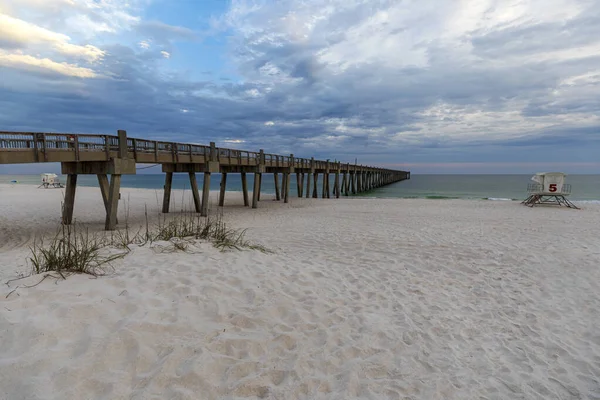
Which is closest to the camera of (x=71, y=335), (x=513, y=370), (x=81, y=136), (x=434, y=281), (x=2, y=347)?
(x=2, y=347)

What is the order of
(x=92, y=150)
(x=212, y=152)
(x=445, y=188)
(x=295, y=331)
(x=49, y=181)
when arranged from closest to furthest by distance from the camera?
(x=295, y=331)
(x=92, y=150)
(x=212, y=152)
(x=49, y=181)
(x=445, y=188)

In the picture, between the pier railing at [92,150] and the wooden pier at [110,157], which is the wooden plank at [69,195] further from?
the pier railing at [92,150]

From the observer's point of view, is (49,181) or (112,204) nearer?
(112,204)

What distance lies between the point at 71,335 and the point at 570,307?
22.5 feet

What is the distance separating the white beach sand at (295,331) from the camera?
8.60ft

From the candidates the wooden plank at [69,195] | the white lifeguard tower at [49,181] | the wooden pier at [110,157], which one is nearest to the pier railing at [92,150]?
the wooden pier at [110,157]

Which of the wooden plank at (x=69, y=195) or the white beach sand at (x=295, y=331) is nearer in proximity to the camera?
the white beach sand at (x=295, y=331)

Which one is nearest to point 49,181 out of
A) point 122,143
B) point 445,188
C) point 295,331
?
point 122,143

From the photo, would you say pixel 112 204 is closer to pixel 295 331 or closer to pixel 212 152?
pixel 212 152

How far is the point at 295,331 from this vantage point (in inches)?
141

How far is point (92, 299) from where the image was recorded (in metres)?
3.41

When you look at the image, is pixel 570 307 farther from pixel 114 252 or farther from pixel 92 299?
pixel 114 252

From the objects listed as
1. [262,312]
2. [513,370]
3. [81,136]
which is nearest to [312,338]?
[262,312]

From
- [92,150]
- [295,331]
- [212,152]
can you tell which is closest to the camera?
[295,331]
